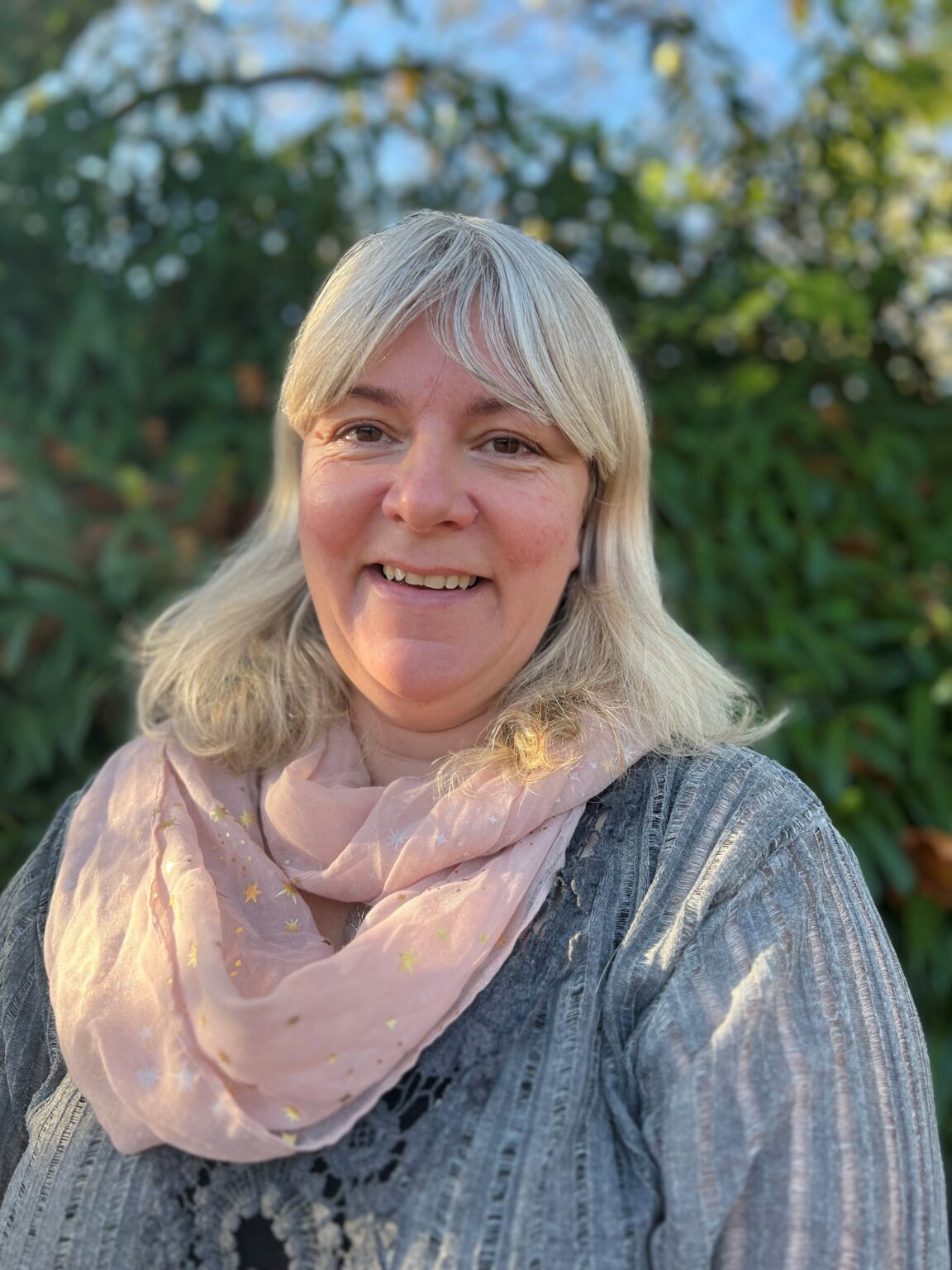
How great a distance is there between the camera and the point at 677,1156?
4.33ft

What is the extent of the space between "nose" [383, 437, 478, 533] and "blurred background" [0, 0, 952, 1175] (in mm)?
1426

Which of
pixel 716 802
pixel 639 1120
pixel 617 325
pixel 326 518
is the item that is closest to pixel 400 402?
pixel 326 518

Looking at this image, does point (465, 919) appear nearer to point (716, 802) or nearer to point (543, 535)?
point (716, 802)

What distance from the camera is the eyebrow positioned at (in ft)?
5.21

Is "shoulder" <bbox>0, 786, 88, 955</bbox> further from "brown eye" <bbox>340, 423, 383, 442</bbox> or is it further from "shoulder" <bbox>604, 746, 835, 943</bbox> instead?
"shoulder" <bbox>604, 746, 835, 943</bbox>

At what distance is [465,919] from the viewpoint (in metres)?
1.50

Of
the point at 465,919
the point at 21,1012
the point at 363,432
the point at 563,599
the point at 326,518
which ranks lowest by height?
the point at 21,1012

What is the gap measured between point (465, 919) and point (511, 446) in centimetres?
63

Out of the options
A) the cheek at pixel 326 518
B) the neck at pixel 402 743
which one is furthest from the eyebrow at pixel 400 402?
the neck at pixel 402 743

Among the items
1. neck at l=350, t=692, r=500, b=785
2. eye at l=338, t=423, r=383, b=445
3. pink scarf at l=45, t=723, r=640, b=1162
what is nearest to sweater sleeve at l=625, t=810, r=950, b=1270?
pink scarf at l=45, t=723, r=640, b=1162

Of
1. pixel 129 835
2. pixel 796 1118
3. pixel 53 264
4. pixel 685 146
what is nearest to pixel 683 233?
pixel 685 146

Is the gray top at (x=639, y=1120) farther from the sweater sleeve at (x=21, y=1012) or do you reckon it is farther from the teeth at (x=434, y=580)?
the teeth at (x=434, y=580)

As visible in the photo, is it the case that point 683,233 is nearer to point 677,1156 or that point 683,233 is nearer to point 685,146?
point 685,146

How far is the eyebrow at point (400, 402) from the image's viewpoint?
159cm
